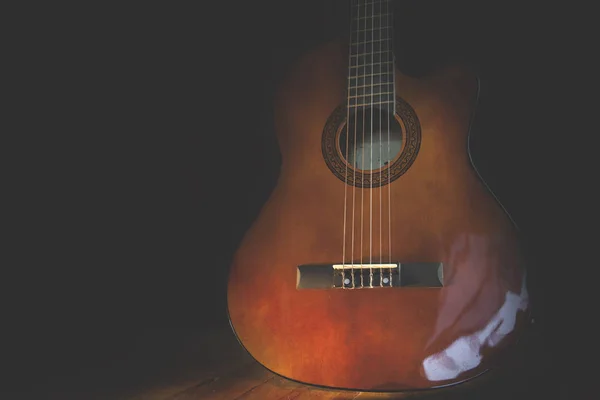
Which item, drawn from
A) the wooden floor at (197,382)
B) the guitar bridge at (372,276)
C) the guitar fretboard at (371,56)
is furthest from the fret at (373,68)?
the wooden floor at (197,382)

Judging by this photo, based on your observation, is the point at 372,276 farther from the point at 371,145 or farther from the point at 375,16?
the point at 375,16

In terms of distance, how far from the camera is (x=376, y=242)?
3.67ft

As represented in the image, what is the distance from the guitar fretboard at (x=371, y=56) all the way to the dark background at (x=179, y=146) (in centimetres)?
5

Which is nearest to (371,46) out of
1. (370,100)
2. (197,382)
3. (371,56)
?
(371,56)

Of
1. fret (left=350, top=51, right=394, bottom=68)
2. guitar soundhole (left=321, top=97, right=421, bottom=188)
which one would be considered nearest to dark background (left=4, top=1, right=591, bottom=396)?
fret (left=350, top=51, right=394, bottom=68)

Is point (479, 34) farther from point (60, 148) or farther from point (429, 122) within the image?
point (60, 148)

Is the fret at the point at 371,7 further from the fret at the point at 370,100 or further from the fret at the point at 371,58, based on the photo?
the fret at the point at 370,100

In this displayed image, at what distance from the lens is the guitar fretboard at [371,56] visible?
4.01 ft

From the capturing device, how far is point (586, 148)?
1.47 m

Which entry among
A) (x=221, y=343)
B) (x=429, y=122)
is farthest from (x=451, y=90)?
(x=221, y=343)

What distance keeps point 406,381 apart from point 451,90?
66cm

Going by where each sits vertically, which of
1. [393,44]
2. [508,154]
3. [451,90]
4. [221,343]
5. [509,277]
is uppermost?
[393,44]

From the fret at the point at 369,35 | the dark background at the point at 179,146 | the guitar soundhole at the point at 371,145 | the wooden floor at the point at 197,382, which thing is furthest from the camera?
the dark background at the point at 179,146

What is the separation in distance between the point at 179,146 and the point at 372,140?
0.78 metres
